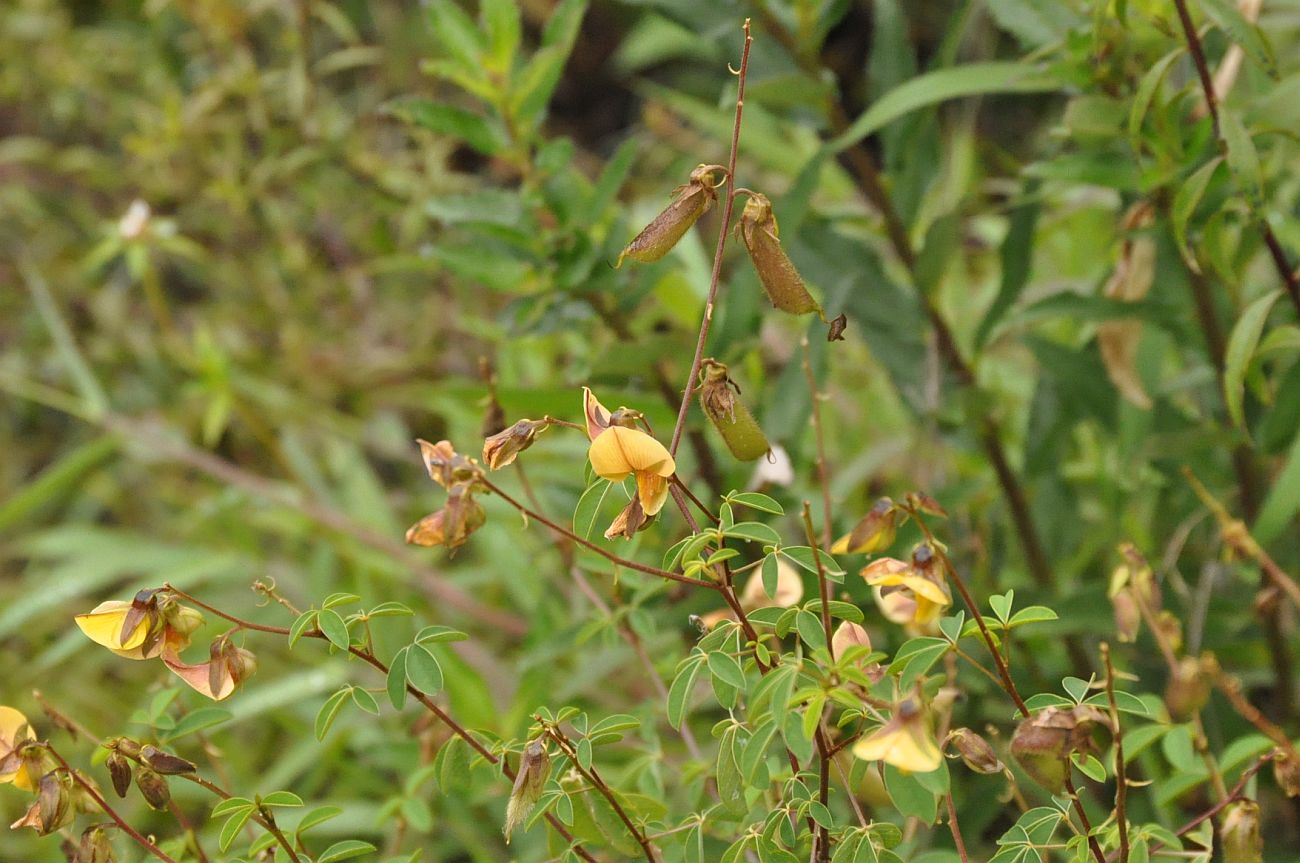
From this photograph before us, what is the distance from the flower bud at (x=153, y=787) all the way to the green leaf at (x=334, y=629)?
0.11 metres

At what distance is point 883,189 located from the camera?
90cm

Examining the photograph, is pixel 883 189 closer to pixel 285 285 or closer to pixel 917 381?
pixel 917 381

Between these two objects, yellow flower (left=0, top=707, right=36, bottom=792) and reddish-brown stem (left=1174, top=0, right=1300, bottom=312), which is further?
reddish-brown stem (left=1174, top=0, right=1300, bottom=312)

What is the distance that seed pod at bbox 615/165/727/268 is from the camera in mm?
483

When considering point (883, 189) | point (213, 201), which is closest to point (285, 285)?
point (213, 201)

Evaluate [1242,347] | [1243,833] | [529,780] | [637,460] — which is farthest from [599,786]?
[1242,347]

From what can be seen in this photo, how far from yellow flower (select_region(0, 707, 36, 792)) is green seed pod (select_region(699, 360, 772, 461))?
0.31 metres

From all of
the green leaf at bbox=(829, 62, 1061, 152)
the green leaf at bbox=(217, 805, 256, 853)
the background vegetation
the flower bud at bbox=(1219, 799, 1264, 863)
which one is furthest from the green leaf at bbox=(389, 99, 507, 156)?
the flower bud at bbox=(1219, 799, 1264, 863)

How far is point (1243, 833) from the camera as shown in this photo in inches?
20.1

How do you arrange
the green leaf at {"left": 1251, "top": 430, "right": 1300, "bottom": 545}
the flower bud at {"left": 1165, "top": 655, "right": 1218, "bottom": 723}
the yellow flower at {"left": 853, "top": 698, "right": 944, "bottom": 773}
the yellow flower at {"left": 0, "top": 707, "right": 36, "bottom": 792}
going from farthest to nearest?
the green leaf at {"left": 1251, "top": 430, "right": 1300, "bottom": 545}, the flower bud at {"left": 1165, "top": 655, "right": 1218, "bottom": 723}, the yellow flower at {"left": 0, "top": 707, "right": 36, "bottom": 792}, the yellow flower at {"left": 853, "top": 698, "right": 944, "bottom": 773}

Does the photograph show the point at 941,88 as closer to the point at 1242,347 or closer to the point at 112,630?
the point at 1242,347

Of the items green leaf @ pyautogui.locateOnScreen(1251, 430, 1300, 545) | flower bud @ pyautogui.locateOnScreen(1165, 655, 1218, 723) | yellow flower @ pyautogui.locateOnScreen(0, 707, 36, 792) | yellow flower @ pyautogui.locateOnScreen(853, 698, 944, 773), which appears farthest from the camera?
green leaf @ pyautogui.locateOnScreen(1251, 430, 1300, 545)

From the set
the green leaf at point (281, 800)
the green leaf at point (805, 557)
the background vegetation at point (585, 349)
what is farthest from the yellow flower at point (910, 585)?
the green leaf at point (281, 800)

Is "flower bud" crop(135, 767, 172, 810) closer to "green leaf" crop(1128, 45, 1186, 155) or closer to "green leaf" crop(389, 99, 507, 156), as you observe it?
"green leaf" crop(389, 99, 507, 156)
